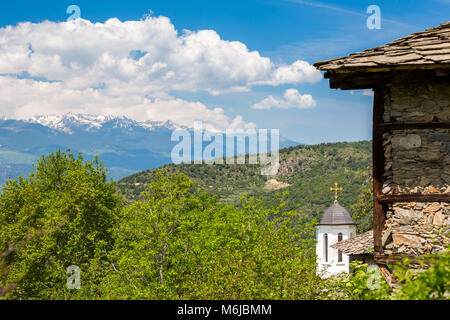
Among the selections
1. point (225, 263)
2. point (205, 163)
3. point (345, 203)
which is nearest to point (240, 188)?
point (205, 163)

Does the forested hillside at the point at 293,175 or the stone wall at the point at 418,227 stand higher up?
the forested hillside at the point at 293,175

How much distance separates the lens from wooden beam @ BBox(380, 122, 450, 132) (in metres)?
6.91

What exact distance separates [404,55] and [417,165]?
162 centimetres

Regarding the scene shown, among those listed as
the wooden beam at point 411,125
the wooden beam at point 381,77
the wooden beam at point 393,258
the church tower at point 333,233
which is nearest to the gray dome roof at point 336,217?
the church tower at point 333,233

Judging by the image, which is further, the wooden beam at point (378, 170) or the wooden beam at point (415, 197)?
the wooden beam at point (378, 170)

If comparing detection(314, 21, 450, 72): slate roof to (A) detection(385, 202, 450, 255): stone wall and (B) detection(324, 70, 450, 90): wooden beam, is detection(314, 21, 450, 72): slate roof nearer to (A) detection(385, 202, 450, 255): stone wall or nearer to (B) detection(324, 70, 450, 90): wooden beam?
(B) detection(324, 70, 450, 90): wooden beam

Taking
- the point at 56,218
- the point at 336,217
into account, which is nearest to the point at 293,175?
the point at 336,217

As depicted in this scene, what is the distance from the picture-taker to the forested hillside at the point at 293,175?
81750 millimetres

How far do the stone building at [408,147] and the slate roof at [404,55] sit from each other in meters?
0.01

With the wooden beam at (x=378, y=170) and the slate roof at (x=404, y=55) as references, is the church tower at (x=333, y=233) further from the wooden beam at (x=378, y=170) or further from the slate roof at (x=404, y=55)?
the wooden beam at (x=378, y=170)

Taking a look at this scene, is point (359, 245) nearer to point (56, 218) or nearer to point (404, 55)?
point (56, 218)
